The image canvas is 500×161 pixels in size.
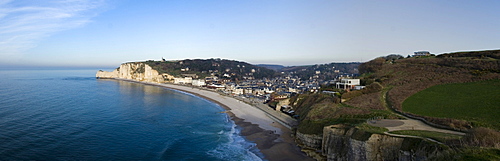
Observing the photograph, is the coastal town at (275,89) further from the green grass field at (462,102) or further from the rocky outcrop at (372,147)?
the rocky outcrop at (372,147)

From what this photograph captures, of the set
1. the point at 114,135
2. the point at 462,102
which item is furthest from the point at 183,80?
the point at 462,102

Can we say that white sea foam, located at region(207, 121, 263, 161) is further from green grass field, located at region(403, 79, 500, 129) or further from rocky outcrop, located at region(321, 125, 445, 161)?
green grass field, located at region(403, 79, 500, 129)

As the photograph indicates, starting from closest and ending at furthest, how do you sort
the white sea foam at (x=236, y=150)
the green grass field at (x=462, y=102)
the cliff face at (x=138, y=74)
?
the green grass field at (x=462, y=102)
the white sea foam at (x=236, y=150)
the cliff face at (x=138, y=74)

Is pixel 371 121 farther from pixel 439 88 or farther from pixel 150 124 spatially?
pixel 150 124

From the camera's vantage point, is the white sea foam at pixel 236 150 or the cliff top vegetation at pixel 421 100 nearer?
the cliff top vegetation at pixel 421 100

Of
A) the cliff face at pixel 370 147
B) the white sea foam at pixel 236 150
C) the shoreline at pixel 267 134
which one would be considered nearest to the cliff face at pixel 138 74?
the shoreline at pixel 267 134

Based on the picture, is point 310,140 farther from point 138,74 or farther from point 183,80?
point 138,74

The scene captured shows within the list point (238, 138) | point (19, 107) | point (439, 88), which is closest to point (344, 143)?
point (238, 138)
